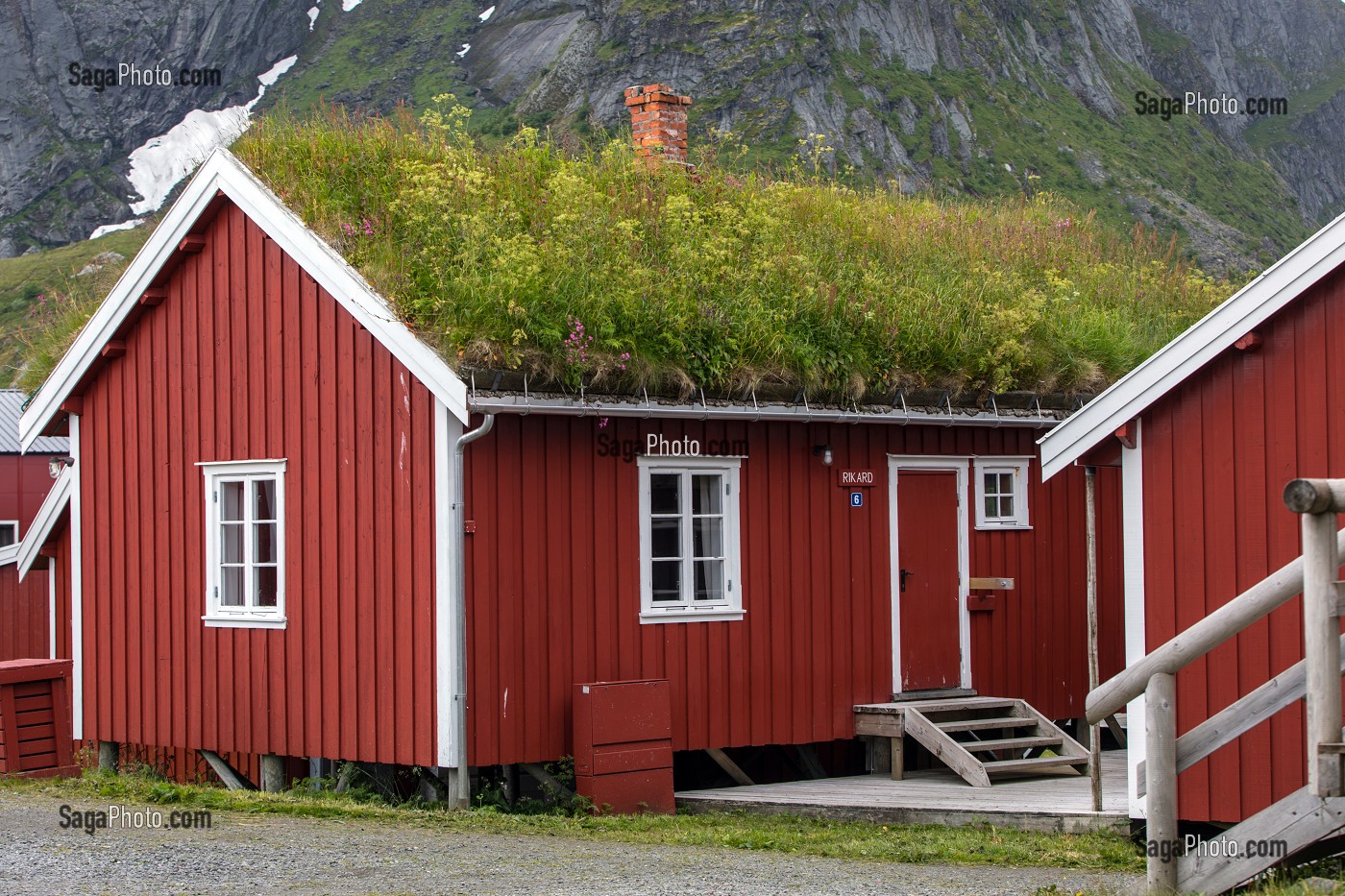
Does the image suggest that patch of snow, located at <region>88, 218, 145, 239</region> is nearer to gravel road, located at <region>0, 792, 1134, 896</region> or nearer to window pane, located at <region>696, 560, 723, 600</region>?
window pane, located at <region>696, 560, 723, 600</region>

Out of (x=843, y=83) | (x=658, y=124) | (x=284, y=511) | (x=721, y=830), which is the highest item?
(x=843, y=83)

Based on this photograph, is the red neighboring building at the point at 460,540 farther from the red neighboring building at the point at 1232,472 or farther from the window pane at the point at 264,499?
the red neighboring building at the point at 1232,472

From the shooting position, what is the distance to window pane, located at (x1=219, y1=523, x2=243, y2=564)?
1375 cm

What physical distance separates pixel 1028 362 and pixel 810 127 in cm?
6169

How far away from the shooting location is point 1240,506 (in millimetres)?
9828

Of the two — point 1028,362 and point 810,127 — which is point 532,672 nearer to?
point 1028,362

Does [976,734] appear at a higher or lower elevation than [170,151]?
lower

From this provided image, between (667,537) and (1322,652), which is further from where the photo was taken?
(667,537)

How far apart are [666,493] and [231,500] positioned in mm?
3751

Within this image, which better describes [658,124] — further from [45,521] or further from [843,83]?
[843,83]

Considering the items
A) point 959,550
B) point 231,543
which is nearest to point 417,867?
point 231,543

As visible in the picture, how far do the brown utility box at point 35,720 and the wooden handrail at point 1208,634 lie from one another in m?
10.5

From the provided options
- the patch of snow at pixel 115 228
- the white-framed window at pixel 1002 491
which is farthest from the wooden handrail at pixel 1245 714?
the patch of snow at pixel 115 228

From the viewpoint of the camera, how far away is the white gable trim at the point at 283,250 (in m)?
11.9
